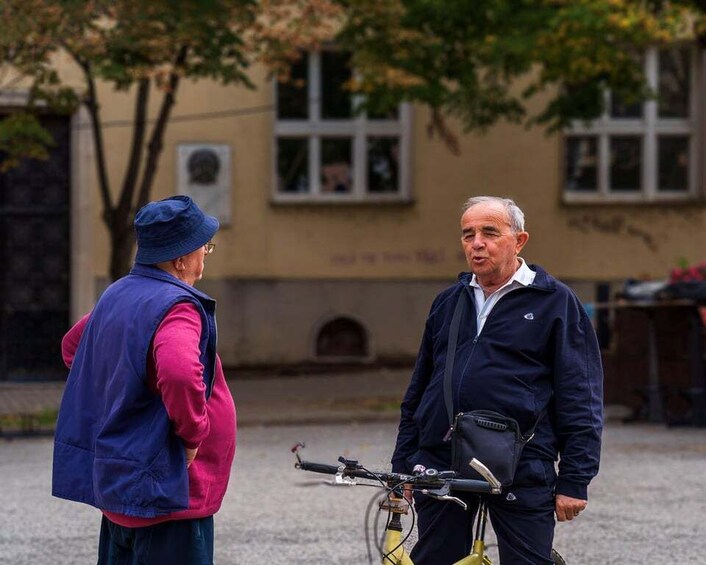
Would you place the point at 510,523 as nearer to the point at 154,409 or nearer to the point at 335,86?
the point at 154,409

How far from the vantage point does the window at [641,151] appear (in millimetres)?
20000

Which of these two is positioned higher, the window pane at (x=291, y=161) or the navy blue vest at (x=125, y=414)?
the window pane at (x=291, y=161)

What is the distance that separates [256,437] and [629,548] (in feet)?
19.9

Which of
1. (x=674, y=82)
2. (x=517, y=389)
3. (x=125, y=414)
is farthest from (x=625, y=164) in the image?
(x=125, y=414)

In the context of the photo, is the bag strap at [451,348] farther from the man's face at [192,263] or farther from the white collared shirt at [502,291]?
the man's face at [192,263]

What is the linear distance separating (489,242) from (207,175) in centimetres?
1481

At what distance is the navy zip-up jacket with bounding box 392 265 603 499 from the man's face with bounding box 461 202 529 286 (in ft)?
0.31

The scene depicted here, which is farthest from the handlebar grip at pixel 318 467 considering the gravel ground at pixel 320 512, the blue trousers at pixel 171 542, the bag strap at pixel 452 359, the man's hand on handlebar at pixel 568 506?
the gravel ground at pixel 320 512

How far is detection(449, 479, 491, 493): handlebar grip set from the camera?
4.14 meters

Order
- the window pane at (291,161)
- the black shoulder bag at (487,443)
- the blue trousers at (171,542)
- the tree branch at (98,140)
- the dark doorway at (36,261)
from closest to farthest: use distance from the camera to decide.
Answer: the blue trousers at (171,542), the black shoulder bag at (487,443), the tree branch at (98,140), the dark doorway at (36,261), the window pane at (291,161)

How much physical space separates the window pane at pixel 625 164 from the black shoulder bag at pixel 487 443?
16.0 m

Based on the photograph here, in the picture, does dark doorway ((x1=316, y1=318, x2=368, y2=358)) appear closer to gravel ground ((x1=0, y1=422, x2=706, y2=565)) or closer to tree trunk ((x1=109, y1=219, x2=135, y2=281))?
tree trunk ((x1=109, y1=219, x2=135, y2=281))

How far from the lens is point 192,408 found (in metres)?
4.15

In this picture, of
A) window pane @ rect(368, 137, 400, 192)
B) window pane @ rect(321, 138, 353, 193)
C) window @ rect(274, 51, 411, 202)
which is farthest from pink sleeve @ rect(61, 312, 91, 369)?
window pane @ rect(368, 137, 400, 192)
